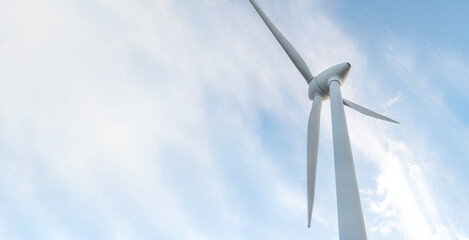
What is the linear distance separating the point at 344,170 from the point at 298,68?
11.0 m

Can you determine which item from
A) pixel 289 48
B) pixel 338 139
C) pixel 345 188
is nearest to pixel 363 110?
pixel 289 48

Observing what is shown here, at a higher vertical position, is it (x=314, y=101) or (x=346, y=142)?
(x=314, y=101)

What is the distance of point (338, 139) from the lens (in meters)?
11.2

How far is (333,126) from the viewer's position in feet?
39.3

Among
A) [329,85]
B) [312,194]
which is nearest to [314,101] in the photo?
[329,85]

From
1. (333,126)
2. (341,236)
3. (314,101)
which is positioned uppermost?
(314,101)

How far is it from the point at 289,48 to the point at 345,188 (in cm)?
1315

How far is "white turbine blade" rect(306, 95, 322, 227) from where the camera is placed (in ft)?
53.0

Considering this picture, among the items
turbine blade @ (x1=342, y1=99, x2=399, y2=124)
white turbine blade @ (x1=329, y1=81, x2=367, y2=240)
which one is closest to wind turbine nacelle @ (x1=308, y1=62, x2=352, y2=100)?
turbine blade @ (x1=342, y1=99, x2=399, y2=124)

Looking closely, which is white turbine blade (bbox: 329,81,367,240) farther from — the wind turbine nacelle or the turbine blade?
the turbine blade

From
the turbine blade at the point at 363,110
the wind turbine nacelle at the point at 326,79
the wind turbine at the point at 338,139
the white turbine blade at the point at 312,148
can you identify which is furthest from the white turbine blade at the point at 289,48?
Answer: the white turbine blade at the point at 312,148

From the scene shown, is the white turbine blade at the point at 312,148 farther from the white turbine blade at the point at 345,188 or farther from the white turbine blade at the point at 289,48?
the white turbine blade at the point at 345,188

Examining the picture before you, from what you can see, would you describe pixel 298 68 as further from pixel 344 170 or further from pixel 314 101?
pixel 344 170

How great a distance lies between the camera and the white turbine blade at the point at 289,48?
65.2 feet
